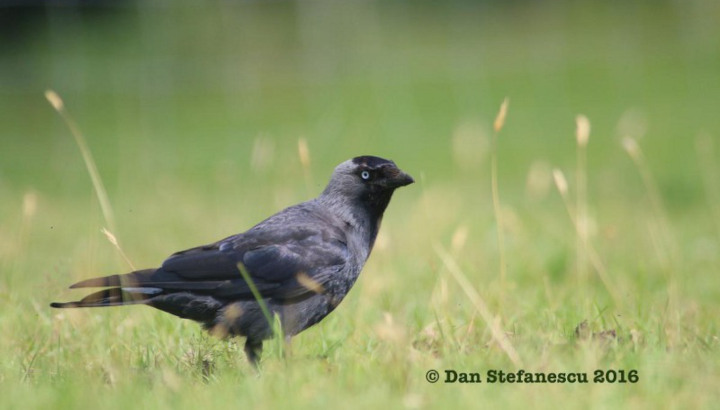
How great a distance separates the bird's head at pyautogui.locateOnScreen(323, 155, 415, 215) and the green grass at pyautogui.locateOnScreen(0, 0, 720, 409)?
18 cm

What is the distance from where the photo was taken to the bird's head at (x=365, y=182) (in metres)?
4.48

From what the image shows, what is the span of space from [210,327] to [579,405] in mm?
1641

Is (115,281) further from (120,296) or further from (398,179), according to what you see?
(398,179)

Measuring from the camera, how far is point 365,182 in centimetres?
450

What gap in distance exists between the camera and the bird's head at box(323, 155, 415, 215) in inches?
177

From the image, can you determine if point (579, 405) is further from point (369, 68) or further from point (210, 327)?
point (369, 68)

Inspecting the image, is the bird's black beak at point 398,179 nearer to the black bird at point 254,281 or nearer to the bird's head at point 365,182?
the bird's head at point 365,182

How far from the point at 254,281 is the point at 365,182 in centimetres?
78

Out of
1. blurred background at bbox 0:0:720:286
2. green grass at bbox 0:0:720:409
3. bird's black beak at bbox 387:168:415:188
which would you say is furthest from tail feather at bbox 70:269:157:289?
blurred background at bbox 0:0:720:286

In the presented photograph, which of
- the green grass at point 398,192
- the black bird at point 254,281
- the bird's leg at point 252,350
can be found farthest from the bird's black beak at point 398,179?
the bird's leg at point 252,350

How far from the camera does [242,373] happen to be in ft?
11.8

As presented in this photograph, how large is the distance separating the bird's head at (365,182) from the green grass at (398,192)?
180 millimetres

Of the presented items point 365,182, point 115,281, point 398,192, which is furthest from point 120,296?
point 398,192

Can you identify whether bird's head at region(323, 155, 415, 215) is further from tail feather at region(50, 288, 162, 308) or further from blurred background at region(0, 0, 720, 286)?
blurred background at region(0, 0, 720, 286)
